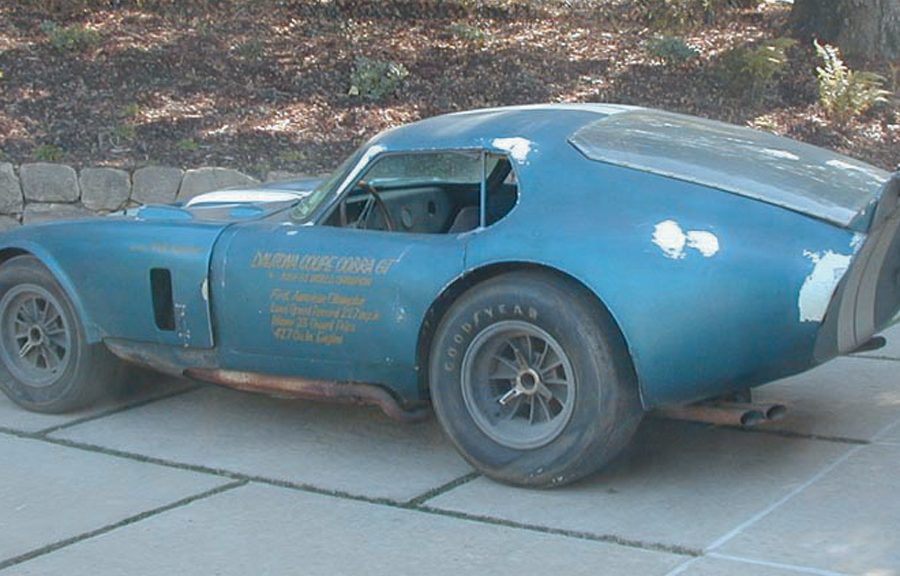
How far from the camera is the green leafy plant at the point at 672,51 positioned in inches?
492

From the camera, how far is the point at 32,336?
22.6 ft

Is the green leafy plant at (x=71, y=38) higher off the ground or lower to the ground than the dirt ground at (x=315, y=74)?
higher

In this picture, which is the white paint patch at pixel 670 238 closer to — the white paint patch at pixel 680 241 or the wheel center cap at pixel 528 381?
the white paint patch at pixel 680 241

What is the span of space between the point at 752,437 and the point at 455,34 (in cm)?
787

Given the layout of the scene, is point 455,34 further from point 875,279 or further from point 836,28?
point 875,279

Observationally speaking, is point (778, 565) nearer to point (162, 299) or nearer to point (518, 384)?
point (518, 384)

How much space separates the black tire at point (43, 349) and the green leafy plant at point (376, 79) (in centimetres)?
556

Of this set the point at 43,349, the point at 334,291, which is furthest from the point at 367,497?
the point at 43,349

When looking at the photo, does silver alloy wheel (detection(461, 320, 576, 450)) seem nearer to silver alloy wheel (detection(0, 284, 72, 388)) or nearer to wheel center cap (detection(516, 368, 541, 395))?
wheel center cap (detection(516, 368, 541, 395))

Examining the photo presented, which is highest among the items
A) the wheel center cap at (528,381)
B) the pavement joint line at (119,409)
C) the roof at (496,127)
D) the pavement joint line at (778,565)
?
the roof at (496,127)

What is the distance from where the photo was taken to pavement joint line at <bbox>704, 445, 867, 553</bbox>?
4.94m

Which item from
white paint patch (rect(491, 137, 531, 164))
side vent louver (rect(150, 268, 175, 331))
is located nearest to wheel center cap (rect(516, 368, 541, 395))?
white paint patch (rect(491, 137, 531, 164))

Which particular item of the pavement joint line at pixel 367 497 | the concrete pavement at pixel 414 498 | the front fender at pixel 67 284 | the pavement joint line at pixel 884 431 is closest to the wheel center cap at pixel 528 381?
the concrete pavement at pixel 414 498

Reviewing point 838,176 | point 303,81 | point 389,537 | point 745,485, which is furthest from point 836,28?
point 389,537
